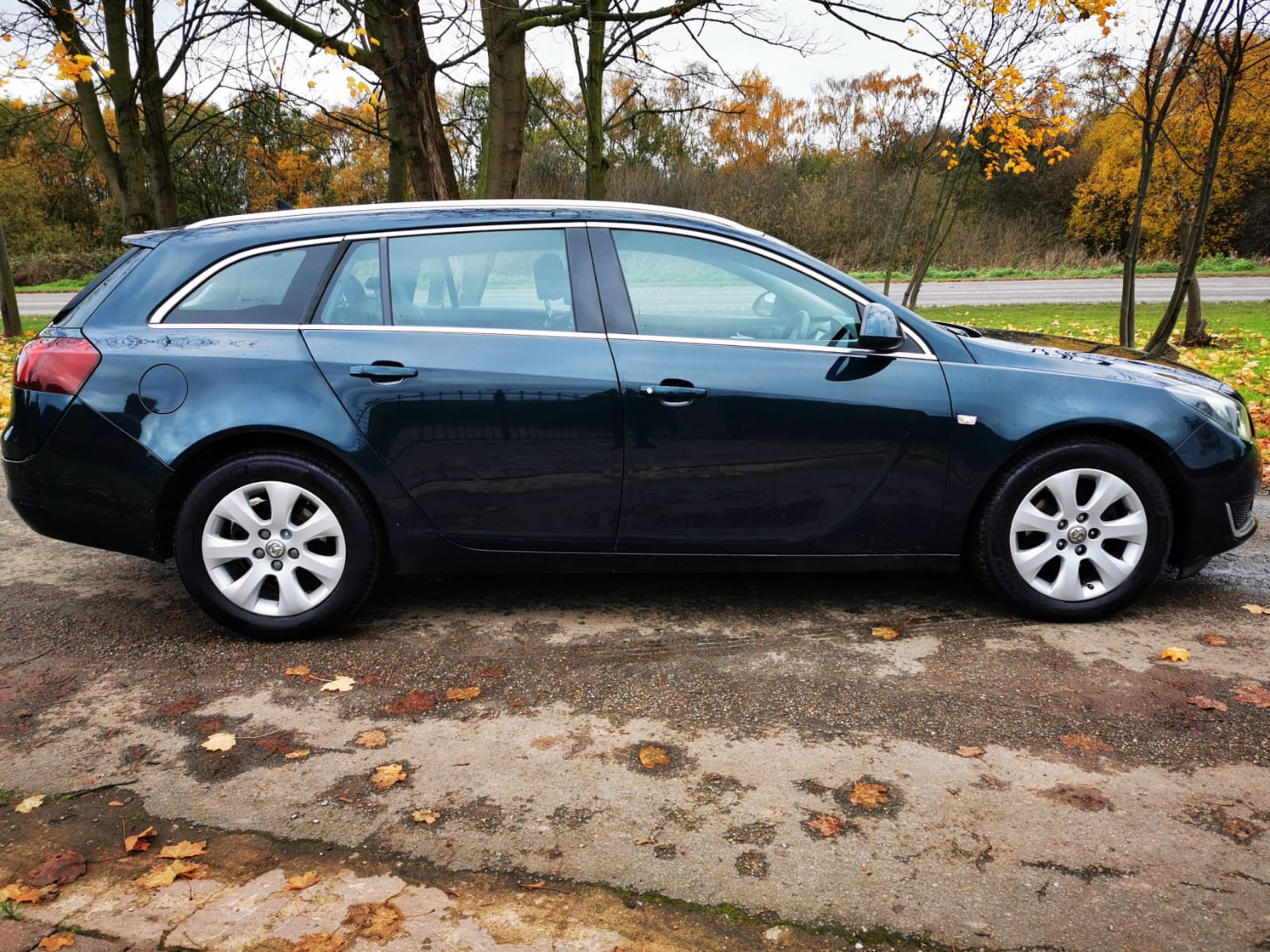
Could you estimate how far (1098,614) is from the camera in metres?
3.99

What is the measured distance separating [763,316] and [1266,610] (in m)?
2.52

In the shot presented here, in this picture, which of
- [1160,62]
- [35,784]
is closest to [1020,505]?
[35,784]

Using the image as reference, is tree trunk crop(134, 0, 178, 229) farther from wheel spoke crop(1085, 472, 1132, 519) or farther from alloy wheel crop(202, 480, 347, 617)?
wheel spoke crop(1085, 472, 1132, 519)

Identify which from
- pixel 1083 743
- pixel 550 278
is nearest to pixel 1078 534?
pixel 1083 743

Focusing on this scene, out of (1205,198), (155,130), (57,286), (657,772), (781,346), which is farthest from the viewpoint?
(57,286)

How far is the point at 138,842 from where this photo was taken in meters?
2.53

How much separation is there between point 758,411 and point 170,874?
2.47 meters

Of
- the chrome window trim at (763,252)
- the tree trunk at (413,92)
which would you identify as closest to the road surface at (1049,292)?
the tree trunk at (413,92)

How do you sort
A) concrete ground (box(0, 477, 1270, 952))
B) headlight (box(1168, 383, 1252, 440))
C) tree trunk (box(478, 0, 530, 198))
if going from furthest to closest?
tree trunk (box(478, 0, 530, 198)), headlight (box(1168, 383, 1252, 440)), concrete ground (box(0, 477, 1270, 952))

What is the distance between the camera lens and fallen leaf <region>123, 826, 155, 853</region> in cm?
251

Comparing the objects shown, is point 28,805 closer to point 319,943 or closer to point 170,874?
point 170,874

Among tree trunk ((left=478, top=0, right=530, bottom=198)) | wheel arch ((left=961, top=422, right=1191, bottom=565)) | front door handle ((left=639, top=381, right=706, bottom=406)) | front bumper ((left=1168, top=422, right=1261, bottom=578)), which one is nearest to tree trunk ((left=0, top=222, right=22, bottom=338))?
tree trunk ((left=478, top=0, right=530, bottom=198))

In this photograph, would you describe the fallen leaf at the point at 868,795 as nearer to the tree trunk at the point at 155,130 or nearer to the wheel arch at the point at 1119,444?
the wheel arch at the point at 1119,444

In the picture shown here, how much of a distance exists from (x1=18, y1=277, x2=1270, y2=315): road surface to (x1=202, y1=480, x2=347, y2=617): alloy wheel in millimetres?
18409
